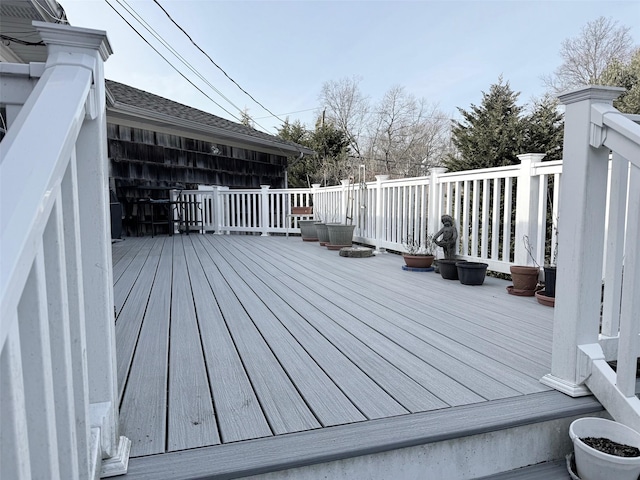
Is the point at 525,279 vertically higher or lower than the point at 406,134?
lower

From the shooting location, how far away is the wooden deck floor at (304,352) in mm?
1229

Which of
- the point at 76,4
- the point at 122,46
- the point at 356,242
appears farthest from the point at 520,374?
the point at 122,46

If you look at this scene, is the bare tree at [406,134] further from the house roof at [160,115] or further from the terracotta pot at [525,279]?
the terracotta pot at [525,279]

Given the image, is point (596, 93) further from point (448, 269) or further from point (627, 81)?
point (627, 81)

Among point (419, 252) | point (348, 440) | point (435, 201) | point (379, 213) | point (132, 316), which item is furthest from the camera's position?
point (379, 213)

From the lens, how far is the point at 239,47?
47.9 feet

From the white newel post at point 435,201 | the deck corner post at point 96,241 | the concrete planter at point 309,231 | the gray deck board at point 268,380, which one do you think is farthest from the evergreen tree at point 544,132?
the deck corner post at point 96,241

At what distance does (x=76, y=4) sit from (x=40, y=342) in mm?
8105

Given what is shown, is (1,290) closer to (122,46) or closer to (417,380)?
(417,380)

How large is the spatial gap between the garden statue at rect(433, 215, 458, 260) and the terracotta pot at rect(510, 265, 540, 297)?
2.45ft

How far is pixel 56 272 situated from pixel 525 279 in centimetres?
291

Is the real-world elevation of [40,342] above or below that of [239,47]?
below

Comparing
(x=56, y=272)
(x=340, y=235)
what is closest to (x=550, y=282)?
(x=56, y=272)

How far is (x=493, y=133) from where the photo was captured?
9547mm
